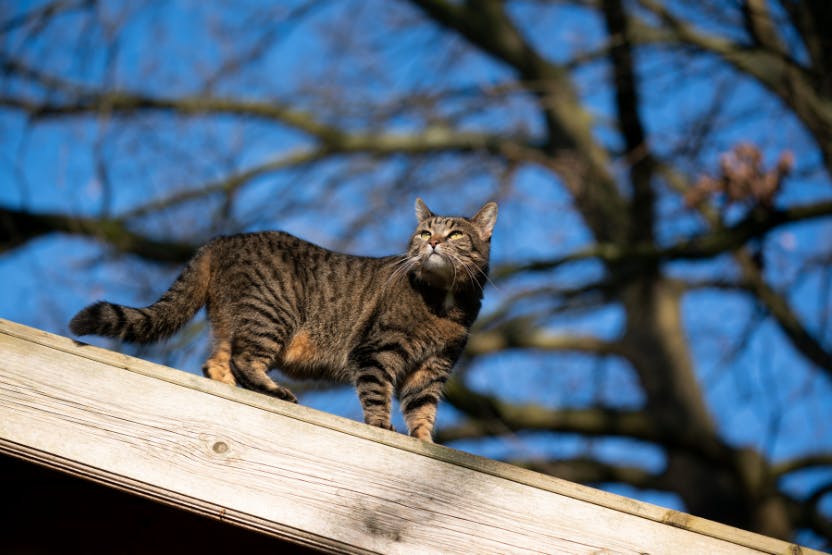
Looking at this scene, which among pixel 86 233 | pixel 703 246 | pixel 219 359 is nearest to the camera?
pixel 219 359

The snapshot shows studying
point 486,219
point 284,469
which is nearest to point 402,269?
point 486,219

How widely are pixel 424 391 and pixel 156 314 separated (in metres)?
1.22

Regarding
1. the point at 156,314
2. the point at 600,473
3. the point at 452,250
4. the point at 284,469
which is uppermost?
the point at 600,473

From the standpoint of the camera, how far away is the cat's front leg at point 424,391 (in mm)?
3828

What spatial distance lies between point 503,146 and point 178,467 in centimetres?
681

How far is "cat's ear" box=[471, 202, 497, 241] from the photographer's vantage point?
4.49m

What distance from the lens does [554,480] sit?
2.37m

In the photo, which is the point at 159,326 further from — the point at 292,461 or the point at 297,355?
the point at 292,461

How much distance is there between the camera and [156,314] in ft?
10.3

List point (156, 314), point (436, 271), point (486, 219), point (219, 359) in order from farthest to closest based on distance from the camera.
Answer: point (486, 219) → point (436, 271) → point (219, 359) → point (156, 314)

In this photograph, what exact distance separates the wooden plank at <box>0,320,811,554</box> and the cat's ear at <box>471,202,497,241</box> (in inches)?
87.6

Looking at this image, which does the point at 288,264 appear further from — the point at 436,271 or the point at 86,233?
the point at 86,233

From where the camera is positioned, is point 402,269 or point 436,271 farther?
point 402,269

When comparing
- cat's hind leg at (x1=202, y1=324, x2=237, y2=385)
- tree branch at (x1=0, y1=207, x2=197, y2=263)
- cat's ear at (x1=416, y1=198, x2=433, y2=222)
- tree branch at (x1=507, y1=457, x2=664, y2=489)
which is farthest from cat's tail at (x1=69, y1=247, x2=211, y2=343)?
tree branch at (x1=507, y1=457, x2=664, y2=489)
